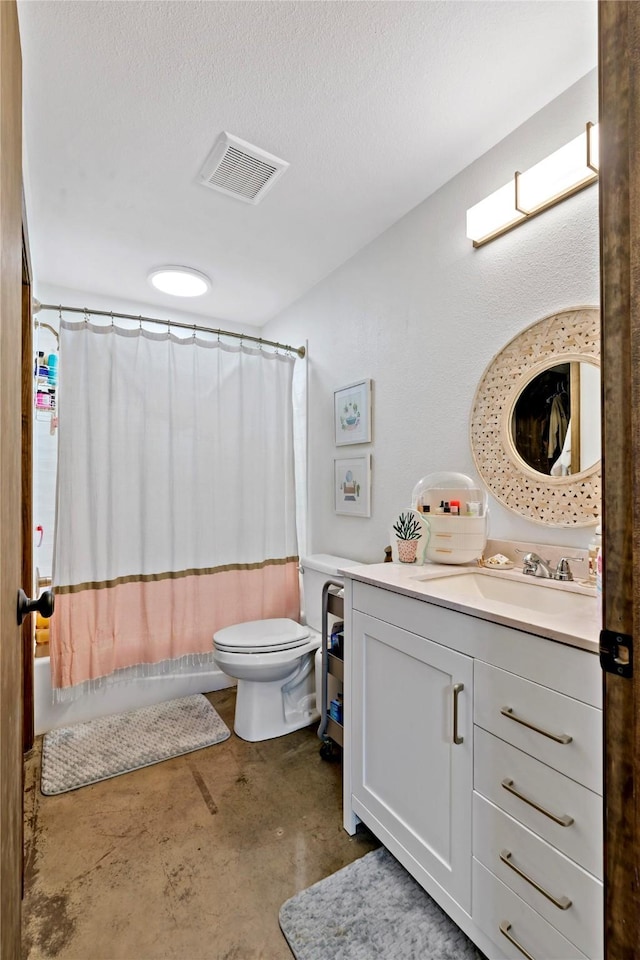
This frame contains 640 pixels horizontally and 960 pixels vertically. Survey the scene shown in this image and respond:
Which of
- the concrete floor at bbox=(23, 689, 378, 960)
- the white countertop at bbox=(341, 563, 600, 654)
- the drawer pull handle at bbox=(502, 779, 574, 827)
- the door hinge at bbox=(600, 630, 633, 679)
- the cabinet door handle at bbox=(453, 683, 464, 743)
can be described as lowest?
the concrete floor at bbox=(23, 689, 378, 960)

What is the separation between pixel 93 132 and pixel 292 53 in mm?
739

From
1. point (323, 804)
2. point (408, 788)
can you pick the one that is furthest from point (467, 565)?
point (323, 804)

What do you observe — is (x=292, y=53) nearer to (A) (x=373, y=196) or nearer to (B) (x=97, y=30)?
(B) (x=97, y=30)

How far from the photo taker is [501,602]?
133cm

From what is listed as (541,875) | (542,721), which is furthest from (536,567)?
(541,875)

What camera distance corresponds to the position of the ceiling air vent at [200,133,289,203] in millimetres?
1595

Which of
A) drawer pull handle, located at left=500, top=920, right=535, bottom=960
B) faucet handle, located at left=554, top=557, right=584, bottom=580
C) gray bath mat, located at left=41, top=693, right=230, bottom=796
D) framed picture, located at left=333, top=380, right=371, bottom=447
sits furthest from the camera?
framed picture, located at left=333, top=380, right=371, bottom=447

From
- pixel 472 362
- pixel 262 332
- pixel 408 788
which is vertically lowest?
pixel 408 788

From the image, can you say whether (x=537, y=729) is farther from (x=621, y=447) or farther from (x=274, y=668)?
(x=274, y=668)

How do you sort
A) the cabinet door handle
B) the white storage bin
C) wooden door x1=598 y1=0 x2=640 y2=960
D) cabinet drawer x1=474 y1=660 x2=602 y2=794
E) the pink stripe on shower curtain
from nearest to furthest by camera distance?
wooden door x1=598 y1=0 x2=640 y2=960 < cabinet drawer x1=474 y1=660 x2=602 y2=794 < the cabinet door handle < the white storage bin < the pink stripe on shower curtain

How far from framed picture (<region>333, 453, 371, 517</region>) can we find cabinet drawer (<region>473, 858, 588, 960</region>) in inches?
56.4

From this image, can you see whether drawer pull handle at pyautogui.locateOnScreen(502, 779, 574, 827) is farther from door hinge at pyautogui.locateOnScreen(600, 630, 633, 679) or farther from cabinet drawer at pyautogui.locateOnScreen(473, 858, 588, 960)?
door hinge at pyautogui.locateOnScreen(600, 630, 633, 679)

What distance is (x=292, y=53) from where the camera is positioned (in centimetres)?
128

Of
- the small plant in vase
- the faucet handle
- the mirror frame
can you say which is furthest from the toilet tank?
the faucet handle
